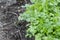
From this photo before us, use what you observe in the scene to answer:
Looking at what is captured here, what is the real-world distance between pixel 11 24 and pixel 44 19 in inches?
40.3

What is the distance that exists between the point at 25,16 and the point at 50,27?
0.53 metres

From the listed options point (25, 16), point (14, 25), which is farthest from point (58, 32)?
point (14, 25)

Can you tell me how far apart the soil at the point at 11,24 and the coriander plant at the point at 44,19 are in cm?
43

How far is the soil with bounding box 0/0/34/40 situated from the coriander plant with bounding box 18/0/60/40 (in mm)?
430

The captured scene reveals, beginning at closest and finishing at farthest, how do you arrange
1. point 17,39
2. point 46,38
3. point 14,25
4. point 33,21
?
point 46,38
point 33,21
point 17,39
point 14,25

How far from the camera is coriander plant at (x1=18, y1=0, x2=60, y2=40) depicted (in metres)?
2.76

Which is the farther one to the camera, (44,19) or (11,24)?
(11,24)

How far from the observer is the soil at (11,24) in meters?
3.45

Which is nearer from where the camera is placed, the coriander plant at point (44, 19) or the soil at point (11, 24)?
the coriander plant at point (44, 19)

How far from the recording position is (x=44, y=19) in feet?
9.39

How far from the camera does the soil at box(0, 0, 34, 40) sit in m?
3.45

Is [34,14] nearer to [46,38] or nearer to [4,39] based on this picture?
[46,38]

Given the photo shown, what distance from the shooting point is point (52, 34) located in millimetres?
2791

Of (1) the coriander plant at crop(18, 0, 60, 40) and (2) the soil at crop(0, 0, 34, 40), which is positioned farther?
(2) the soil at crop(0, 0, 34, 40)
